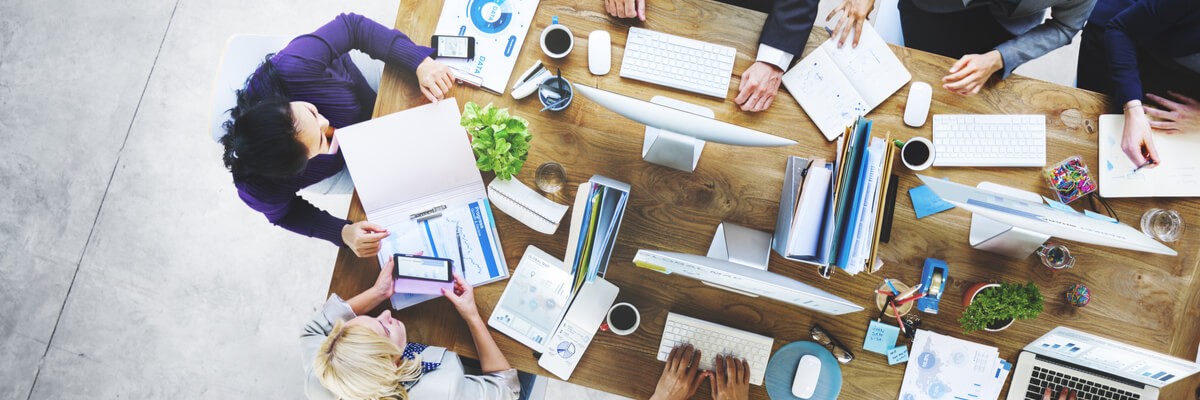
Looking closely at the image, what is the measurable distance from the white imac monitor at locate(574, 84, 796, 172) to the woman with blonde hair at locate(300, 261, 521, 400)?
2.06ft

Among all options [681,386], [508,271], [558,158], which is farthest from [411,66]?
[681,386]

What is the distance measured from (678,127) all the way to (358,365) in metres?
0.93

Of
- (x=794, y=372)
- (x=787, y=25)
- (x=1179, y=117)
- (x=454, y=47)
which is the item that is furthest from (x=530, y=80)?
(x=1179, y=117)

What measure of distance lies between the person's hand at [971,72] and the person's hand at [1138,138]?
1.15 feet

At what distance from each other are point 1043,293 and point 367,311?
1.81 meters

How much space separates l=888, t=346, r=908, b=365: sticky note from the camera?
159 centimetres

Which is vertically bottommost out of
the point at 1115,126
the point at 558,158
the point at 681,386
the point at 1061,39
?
the point at 681,386

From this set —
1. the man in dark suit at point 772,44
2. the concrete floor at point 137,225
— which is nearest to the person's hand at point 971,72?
the man in dark suit at point 772,44

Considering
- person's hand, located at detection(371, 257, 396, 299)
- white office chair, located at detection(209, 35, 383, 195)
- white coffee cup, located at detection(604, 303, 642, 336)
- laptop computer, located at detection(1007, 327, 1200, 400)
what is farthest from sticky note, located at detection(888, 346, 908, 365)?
white office chair, located at detection(209, 35, 383, 195)

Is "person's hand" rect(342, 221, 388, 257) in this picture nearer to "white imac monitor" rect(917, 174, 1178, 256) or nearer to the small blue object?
the small blue object

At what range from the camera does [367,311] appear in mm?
1590

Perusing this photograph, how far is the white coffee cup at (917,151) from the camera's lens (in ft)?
5.22

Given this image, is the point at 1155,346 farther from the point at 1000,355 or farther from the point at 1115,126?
the point at 1115,126

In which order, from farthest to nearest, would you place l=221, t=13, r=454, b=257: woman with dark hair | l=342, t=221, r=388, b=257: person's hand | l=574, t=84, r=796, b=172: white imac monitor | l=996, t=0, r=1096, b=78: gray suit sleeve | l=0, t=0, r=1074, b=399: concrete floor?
l=0, t=0, r=1074, b=399: concrete floor → l=996, t=0, r=1096, b=78: gray suit sleeve → l=342, t=221, r=388, b=257: person's hand → l=221, t=13, r=454, b=257: woman with dark hair → l=574, t=84, r=796, b=172: white imac monitor
